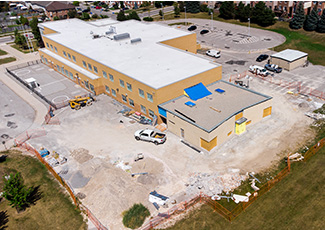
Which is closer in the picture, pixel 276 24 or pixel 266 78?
pixel 266 78

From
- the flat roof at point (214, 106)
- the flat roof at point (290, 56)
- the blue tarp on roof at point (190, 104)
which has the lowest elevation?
the flat roof at point (290, 56)

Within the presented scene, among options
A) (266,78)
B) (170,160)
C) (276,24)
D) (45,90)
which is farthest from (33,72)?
(276,24)

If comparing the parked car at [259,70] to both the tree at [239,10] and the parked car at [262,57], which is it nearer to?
the parked car at [262,57]

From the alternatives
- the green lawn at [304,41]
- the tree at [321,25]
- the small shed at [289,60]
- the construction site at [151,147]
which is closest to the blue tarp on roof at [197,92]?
the construction site at [151,147]

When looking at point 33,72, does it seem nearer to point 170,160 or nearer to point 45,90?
point 45,90

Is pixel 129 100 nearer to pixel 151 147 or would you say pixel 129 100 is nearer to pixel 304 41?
pixel 151 147

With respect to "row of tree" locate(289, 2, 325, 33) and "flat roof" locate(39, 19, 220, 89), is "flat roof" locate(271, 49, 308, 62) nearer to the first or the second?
"flat roof" locate(39, 19, 220, 89)

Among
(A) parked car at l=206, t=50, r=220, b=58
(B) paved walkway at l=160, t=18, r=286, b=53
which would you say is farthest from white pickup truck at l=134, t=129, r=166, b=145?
(B) paved walkway at l=160, t=18, r=286, b=53

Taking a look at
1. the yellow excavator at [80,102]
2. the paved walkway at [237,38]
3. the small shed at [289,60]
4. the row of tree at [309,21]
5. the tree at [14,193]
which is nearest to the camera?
the tree at [14,193]

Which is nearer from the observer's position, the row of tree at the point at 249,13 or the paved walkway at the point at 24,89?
the paved walkway at the point at 24,89
